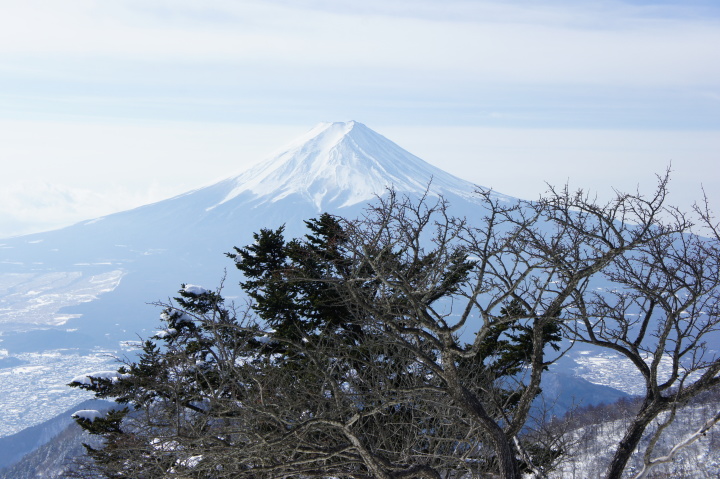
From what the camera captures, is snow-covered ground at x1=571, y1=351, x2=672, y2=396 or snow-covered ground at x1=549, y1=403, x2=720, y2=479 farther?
snow-covered ground at x1=571, y1=351, x2=672, y2=396

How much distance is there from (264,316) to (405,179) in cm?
18593

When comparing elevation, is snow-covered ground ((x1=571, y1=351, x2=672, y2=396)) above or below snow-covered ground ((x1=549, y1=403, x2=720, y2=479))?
above

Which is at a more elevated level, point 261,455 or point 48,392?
point 261,455

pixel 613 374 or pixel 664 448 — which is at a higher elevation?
pixel 613 374

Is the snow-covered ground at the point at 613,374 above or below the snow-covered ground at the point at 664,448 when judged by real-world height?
above

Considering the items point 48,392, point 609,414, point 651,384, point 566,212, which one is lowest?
point 48,392

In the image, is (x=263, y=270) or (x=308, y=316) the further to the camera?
(x=263, y=270)

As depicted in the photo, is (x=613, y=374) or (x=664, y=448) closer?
(x=664, y=448)

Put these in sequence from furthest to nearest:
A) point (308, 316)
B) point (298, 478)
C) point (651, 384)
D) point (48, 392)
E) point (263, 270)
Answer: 1. point (48, 392)
2. point (263, 270)
3. point (308, 316)
4. point (298, 478)
5. point (651, 384)

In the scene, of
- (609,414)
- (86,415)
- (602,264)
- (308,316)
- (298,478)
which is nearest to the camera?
(602,264)

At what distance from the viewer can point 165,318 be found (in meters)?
14.9

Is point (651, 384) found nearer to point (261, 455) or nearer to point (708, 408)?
point (261, 455)

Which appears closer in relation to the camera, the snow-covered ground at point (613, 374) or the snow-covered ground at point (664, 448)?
the snow-covered ground at point (664, 448)

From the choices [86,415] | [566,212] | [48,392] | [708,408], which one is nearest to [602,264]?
[566,212]
